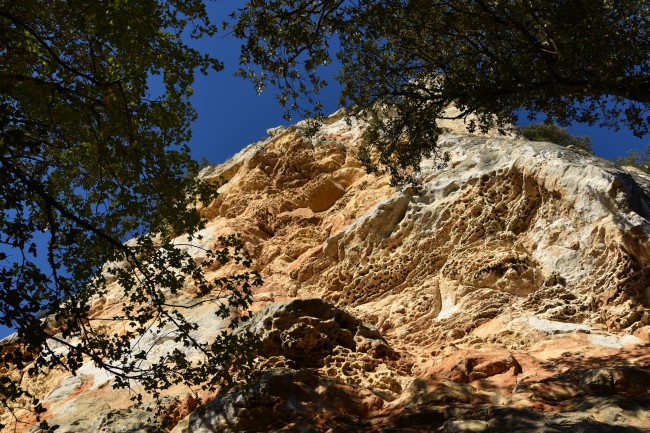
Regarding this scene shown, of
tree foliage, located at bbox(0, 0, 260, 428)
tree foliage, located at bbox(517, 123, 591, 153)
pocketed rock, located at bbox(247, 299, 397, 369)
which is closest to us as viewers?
tree foliage, located at bbox(0, 0, 260, 428)

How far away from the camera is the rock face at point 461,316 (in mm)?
7766

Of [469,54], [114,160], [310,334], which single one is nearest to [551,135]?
[469,54]

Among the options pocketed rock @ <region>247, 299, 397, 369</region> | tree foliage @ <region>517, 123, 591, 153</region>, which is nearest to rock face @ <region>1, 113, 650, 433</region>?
pocketed rock @ <region>247, 299, 397, 369</region>

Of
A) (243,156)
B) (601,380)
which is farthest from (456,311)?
(243,156)

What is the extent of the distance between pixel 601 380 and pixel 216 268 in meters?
15.4

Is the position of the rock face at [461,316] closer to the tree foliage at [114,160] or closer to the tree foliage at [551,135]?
the tree foliage at [114,160]

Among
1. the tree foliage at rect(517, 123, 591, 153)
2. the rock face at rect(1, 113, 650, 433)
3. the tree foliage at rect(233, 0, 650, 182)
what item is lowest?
the rock face at rect(1, 113, 650, 433)

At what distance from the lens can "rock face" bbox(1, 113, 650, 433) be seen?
7766 millimetres

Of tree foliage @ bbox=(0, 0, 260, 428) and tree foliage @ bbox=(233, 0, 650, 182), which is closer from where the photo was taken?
tree foliage @ bbox=(0, 0, 260, 428)

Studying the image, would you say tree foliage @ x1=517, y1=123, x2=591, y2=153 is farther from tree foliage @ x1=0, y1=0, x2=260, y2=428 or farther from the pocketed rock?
tree foliage @ x1=0, y1=0, x2=260, y2=428

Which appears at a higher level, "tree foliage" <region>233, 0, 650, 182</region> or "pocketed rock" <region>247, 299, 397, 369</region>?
"tree foliage" <region>233, 0, 650, 182</region>

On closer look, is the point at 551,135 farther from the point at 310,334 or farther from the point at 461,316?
the point at 310,334

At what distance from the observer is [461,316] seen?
1228 cm

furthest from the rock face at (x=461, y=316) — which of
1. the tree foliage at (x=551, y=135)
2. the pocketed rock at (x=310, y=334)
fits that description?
the tree foliage at (x=551, y=135)
